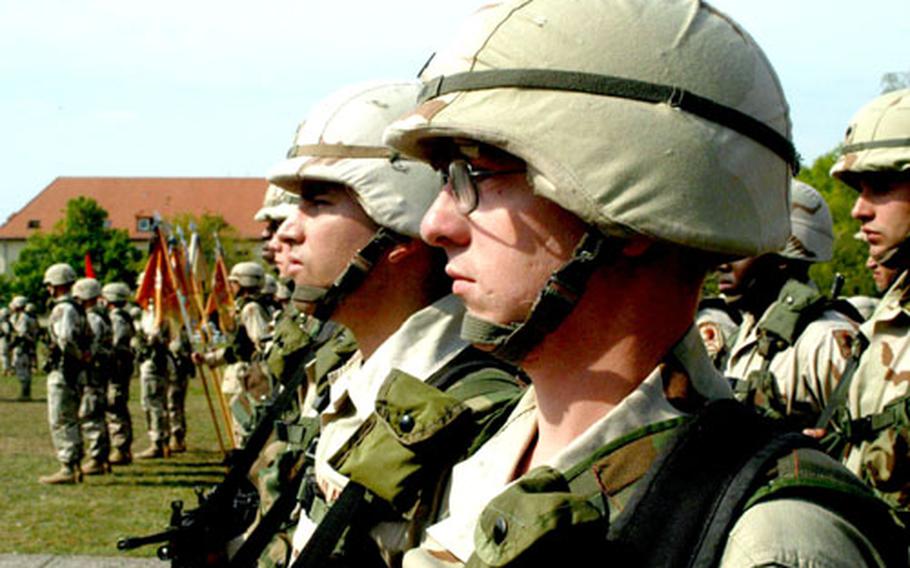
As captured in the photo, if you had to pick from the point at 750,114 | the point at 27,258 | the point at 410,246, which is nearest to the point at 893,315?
the point at 410,246

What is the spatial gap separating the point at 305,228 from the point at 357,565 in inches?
51.8

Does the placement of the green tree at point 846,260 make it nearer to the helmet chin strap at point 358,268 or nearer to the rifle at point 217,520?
the rifle at point 217,520

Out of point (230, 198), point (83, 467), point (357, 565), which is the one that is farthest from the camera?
point (230, 198)

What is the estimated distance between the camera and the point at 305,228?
3988 mm

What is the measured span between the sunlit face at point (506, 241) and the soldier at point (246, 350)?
32.9 ft

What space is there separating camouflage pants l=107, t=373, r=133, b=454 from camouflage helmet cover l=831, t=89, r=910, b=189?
45.5 feet

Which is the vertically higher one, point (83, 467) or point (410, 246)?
point (410, 246)

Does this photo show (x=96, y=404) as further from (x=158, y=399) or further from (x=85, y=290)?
(x=85, y=290)

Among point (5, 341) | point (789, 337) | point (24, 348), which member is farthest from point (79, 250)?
point (789, 337)

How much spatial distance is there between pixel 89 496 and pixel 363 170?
467 inches

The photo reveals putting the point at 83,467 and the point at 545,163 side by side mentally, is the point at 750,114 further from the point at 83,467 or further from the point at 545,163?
the point at 83,467

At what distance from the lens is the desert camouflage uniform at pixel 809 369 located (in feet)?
18.7

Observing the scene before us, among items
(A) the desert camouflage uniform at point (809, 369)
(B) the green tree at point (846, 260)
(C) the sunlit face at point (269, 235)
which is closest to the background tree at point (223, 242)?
(B) the green tree at point (846, 260)

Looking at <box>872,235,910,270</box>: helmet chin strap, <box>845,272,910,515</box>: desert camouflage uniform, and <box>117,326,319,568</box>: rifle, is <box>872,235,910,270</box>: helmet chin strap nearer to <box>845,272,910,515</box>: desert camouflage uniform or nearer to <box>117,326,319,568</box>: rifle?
<box>845,272,910,515</box>: desert camouflage uniform
